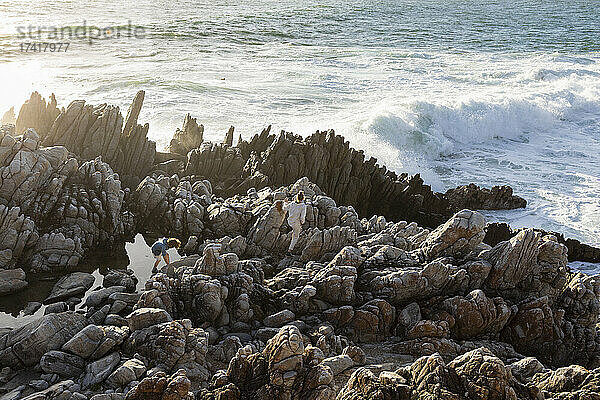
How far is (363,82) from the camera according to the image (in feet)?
125

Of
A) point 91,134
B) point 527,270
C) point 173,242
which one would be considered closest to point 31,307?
point 173,242

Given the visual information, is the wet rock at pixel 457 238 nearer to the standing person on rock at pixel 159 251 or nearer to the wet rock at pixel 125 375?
the standing person on rock at pixel 159 251

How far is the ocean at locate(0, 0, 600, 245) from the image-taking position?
26.1 meters

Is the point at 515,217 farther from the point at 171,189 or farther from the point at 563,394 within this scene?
the point at 563,394

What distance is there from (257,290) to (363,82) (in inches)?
1130

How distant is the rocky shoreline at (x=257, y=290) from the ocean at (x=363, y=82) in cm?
681

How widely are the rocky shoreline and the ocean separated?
681 centimetres

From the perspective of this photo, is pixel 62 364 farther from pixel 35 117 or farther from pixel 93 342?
pixel 35 117

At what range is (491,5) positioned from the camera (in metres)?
84.1

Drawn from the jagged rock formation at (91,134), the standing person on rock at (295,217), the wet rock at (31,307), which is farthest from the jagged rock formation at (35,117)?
the standing person on rock at (295,217)

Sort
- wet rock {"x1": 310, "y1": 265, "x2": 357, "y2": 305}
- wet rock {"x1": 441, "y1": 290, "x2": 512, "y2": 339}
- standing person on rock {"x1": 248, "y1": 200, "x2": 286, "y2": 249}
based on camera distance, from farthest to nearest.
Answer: standing person on rock {"x1": 248, "y1": 200, "x2": 286, "y2": 249}
wet rock {"x1": 310, "y1": 265, "x2": 357, "y2": 305}
wet rock {"x1": 441, "y1": 290, "x2": 512, "y2": 339}

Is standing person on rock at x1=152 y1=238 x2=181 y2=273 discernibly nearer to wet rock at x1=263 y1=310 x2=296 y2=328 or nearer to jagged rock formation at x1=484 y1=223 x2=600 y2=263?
wet rock at x1=263 y1=310 x2=296 y2=328

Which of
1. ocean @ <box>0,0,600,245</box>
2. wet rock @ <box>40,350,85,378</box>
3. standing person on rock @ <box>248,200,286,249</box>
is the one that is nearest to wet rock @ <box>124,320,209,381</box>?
wet rock @ <box>40,350,85,378</box>

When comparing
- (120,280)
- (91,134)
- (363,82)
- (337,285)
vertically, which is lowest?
(120,280)
